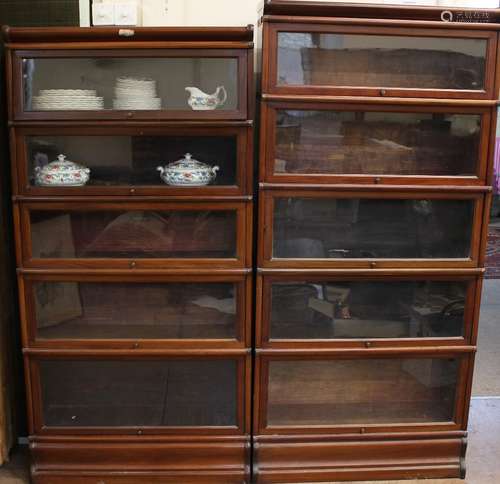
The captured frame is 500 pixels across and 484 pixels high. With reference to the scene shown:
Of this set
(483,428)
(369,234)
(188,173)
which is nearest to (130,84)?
(188,173)

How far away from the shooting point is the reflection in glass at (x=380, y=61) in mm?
1764

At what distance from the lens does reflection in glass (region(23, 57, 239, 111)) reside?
69.9 inches

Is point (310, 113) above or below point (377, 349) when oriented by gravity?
above

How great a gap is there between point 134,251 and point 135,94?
0.48 metres

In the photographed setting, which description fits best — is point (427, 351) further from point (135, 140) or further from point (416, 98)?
point (135, 140)

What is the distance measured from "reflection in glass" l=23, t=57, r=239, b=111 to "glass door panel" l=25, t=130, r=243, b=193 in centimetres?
9

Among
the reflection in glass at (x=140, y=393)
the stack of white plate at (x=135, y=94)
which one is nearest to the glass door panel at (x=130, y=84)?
the stack of white plate at (x=135, y=94)

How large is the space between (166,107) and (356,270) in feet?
2.53

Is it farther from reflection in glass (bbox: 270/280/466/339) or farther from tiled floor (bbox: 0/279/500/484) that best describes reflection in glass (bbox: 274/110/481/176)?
tiled floor (bbox: 0/279/500/484)

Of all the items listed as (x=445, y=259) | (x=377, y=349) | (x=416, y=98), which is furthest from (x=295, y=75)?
(x=377, y=349)

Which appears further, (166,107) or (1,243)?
(1,243)

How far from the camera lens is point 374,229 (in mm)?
1908

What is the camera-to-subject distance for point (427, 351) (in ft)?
6.40

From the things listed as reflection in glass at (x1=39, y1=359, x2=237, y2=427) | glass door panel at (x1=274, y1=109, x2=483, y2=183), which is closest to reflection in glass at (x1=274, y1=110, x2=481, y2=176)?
glass door panel at (x1=274, y1=109, x2=483, y2=183)
